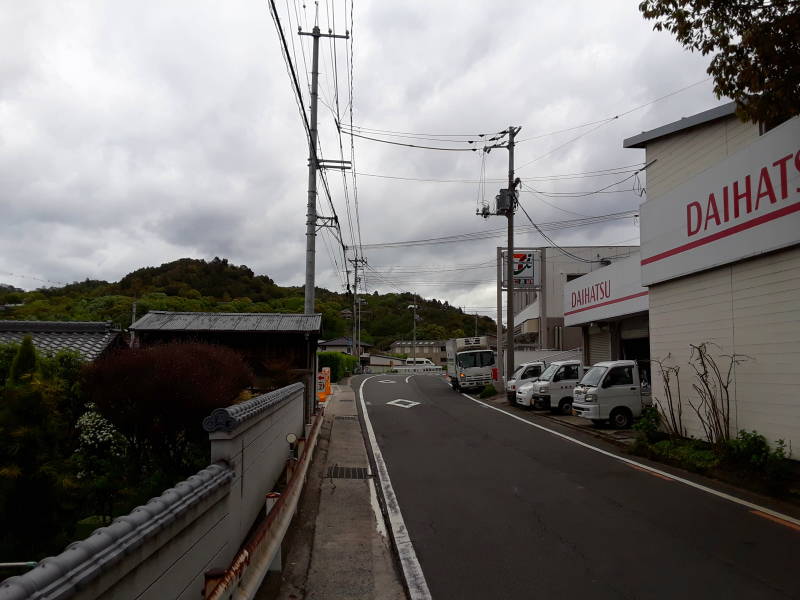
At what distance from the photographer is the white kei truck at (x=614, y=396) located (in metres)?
16.5

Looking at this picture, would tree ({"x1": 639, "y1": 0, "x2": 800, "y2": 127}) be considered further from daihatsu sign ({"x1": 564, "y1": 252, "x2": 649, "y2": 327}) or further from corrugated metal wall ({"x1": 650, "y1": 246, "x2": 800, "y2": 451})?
daihatsu sign ({"x1": 564, "y1": 252, "x2": 649, "y2": 327})

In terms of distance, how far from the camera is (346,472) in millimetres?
11398

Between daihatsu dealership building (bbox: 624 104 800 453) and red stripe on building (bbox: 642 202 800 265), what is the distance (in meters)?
0.02

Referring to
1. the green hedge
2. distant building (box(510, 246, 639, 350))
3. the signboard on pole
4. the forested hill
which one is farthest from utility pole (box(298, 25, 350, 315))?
distant building (box(510, 246, 639, 350))

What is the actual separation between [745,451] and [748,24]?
263 inches

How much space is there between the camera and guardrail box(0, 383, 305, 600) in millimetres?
2334

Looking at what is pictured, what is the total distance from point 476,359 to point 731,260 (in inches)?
870

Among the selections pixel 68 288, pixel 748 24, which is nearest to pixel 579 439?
pixel 748 24

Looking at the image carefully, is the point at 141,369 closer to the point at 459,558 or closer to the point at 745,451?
the point at 459,558

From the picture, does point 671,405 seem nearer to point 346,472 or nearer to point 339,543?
point 346,472

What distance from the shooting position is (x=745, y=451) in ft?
32.3

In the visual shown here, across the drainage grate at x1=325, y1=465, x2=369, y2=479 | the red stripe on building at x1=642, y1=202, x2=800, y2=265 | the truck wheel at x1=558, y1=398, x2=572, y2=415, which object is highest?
the red stripe on building at x1=642, y1=202, x2=800, y2=265

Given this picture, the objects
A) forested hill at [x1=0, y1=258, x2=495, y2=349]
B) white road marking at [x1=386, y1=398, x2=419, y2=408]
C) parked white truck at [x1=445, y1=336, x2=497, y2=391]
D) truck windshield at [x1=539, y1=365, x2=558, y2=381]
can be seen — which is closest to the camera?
truck windshield at [x1=539, y1=365, x2=558, y2=381]

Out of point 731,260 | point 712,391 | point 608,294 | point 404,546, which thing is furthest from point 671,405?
point 608,294
